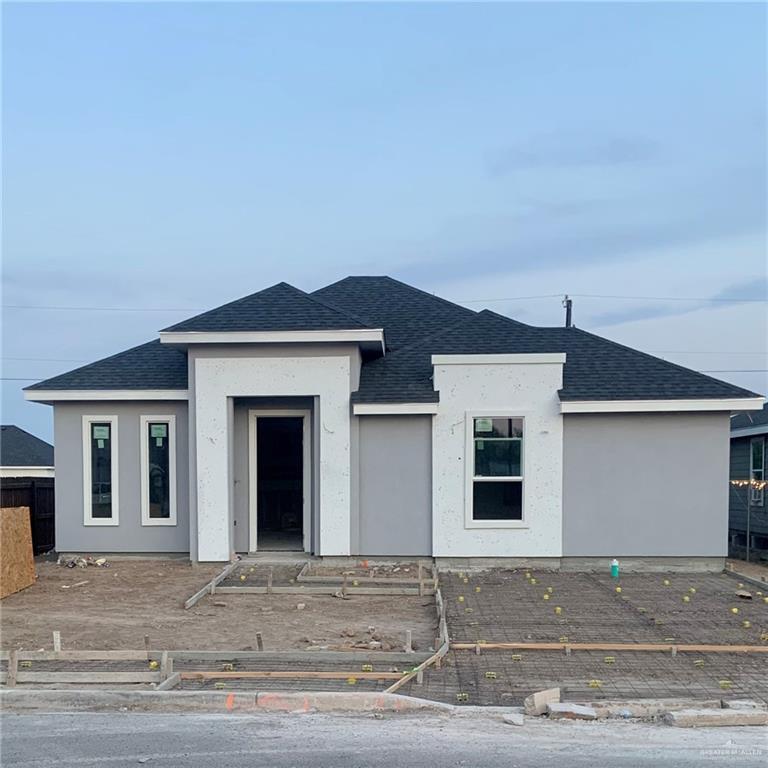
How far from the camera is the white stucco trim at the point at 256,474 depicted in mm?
14430

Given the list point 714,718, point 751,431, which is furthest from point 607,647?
point 751,431

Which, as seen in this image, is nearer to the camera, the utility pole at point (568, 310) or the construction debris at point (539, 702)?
the construction debris at point (539, 702)

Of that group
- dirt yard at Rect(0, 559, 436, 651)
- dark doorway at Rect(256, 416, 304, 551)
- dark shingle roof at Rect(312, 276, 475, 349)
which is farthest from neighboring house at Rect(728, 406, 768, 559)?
dirt yard at Rect(0, 559, 436, 651)

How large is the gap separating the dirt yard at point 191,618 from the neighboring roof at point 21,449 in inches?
682

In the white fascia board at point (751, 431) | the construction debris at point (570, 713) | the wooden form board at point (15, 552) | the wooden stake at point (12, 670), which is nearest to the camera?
the construction debris at point (570, 713)

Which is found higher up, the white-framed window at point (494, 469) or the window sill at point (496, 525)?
the white-framed window at point (494, 469)

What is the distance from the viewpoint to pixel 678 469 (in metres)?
13.6

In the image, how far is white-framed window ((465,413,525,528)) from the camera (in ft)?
44.6

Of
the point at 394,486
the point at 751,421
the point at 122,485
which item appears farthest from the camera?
the point at 751,421

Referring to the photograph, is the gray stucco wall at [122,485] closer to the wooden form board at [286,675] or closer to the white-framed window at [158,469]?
the white-framed window at [158,469]

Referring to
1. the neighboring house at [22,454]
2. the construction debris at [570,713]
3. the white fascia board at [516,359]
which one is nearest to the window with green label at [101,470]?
the white fascia board at [516,359]

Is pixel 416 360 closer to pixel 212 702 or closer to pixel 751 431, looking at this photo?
pixel 212 702

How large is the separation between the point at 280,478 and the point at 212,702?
37.5 feet

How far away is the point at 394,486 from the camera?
45.2ft
